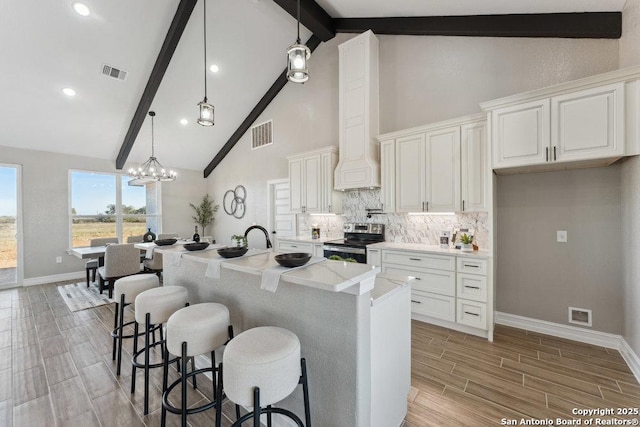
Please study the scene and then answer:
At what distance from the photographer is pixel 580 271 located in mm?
2826

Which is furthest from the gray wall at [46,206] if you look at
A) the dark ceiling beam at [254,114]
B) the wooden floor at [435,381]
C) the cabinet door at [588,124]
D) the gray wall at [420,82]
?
the cabinet door at [588,124]

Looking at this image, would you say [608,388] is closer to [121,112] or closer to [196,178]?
[121,112]

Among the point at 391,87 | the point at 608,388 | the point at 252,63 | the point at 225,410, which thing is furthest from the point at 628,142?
the point at 252,63

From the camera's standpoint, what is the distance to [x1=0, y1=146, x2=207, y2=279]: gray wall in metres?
5.33

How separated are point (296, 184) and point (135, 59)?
335 centimetres

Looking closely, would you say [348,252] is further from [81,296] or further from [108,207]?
[108,207]

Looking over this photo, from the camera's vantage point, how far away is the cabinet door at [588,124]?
2244mm

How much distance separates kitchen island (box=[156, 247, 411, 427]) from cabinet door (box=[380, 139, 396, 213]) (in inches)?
82.9

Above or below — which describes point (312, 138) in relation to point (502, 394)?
above

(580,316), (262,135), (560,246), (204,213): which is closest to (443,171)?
(560,246)

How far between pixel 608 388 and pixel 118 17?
679 centimetres

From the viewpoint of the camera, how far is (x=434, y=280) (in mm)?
3227

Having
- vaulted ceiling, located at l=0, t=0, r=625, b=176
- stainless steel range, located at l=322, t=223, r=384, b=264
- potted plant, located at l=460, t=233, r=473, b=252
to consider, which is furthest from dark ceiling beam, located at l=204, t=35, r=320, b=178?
potted plant, located at l=460, t=233, r=473, b=252

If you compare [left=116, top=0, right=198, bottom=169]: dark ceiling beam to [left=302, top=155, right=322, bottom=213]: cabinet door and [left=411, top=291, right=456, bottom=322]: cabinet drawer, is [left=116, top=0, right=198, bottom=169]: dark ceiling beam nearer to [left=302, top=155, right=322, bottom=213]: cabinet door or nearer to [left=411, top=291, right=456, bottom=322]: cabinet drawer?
[left=302, top=155, right=322, bottom=213]: cabinet door
